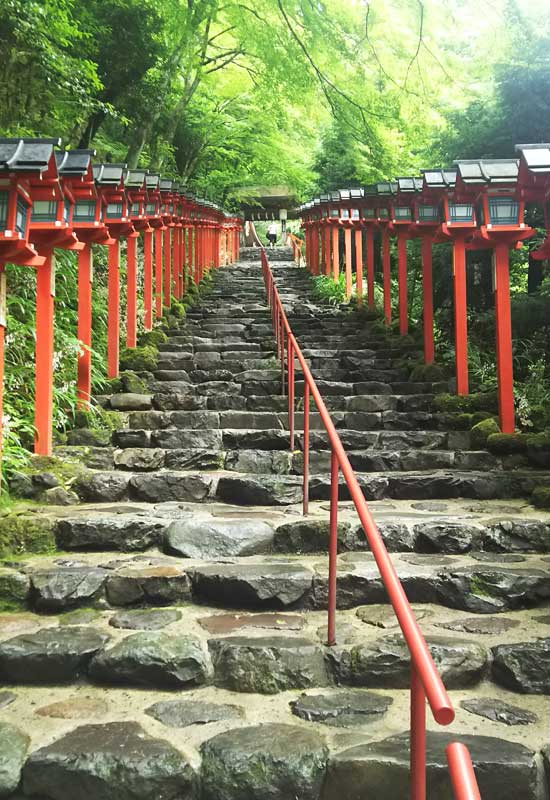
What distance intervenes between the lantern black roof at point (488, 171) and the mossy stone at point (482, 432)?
220 cm

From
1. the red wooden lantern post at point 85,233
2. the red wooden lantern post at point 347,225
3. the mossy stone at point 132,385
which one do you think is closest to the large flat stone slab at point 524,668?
the red wooden lantern post at point 85,233

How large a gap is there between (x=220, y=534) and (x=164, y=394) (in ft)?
10.6

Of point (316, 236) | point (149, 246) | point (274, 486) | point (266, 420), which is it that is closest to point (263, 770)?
point (274, 486)

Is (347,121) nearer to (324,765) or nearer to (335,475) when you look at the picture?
(335,475)

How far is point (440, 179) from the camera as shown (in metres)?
6.83

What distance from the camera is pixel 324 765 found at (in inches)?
81.9

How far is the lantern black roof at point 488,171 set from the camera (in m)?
5.52

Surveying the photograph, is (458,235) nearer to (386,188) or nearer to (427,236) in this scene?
(427,236)

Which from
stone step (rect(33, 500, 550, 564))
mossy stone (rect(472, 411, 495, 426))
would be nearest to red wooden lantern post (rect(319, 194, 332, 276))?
mossy stone (rect(472, 411, 495, 426))

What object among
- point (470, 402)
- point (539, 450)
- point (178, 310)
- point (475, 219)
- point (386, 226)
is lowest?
point (539, 450)

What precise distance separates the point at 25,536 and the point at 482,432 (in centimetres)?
389

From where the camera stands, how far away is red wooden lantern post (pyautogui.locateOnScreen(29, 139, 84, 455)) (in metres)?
4.57

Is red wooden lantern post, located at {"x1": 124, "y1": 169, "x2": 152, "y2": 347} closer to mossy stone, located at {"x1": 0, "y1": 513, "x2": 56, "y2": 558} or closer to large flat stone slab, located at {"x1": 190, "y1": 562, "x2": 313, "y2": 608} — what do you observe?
mossy stone, located at {"x1": 0, "y1": 513, "x2": 56, "y2": 558}

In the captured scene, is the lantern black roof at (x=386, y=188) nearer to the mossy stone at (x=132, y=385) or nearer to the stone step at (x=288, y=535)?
the mossy stone at (x=132, y=385)
